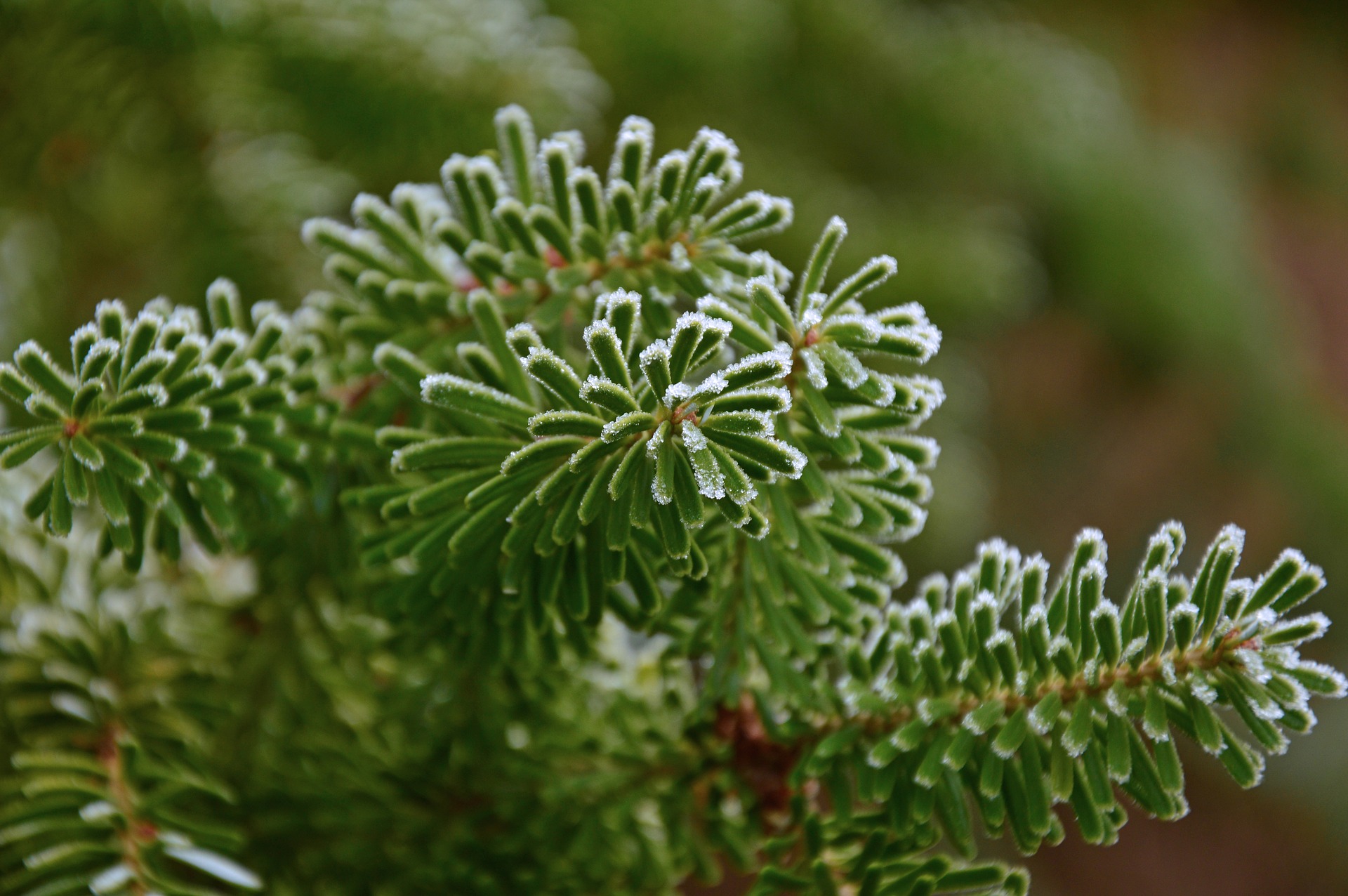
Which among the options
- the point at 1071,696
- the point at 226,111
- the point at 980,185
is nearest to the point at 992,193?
the point at 980,185

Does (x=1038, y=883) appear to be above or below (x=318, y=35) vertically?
below

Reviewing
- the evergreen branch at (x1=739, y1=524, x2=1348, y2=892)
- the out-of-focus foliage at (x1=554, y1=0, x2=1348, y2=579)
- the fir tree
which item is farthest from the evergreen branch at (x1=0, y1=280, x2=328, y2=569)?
the out-of-focus foliage at (x1=554, y1=0, x2=1348, y2=579)

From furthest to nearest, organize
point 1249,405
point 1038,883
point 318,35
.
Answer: point 1249,405 < point 1038,883 < point 318,35

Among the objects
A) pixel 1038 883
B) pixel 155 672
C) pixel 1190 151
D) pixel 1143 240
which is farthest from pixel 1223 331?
pixel 155 672

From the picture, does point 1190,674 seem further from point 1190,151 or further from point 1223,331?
point 1190,151

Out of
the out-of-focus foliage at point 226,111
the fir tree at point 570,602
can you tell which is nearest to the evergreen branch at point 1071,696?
the fir tree at point 570,602

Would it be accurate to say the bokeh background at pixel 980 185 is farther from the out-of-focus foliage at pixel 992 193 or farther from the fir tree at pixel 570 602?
the fir tree at pixel 570 602

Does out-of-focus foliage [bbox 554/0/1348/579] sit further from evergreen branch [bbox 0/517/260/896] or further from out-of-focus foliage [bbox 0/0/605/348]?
evergreen branch [bbox 0/517/260/896]

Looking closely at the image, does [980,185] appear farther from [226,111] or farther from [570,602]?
[570,602]
